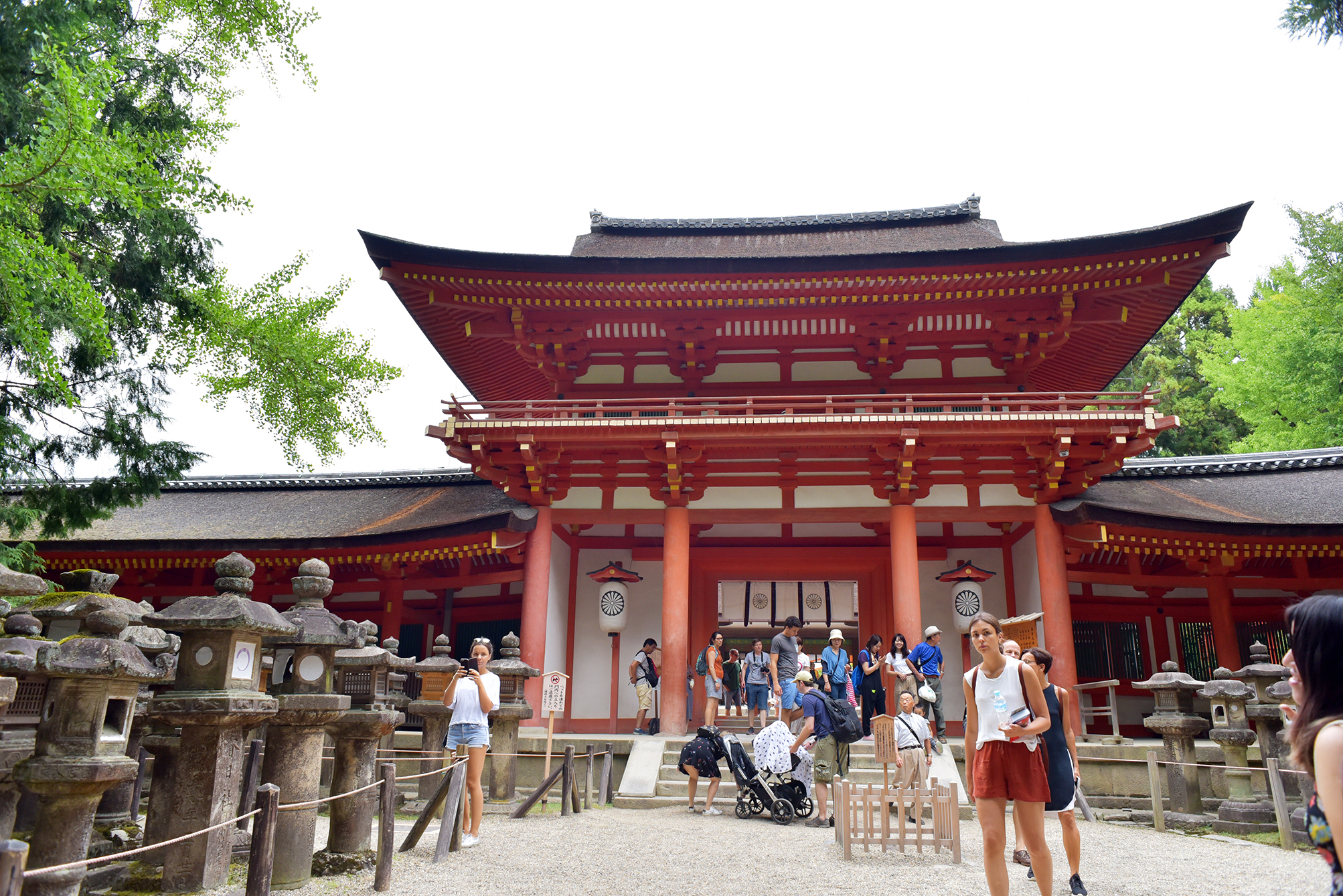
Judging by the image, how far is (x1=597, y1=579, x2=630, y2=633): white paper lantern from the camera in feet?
47.2

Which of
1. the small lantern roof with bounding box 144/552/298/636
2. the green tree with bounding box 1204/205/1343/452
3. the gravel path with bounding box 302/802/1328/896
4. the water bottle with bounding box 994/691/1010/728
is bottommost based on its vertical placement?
the gravel path with bounding box 302/802/1328/896

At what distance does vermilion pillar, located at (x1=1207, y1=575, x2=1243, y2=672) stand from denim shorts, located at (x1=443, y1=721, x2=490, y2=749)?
12029mm

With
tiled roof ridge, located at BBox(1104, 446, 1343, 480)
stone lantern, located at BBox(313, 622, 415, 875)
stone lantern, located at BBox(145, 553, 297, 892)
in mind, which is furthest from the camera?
tiled roof ridge, located at BBox(1104, 446, 1343, 480)

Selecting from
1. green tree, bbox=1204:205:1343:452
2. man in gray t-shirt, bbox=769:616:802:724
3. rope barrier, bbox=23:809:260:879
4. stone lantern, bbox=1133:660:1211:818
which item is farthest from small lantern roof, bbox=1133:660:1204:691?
green tree, bbox=1204:205:1343:452

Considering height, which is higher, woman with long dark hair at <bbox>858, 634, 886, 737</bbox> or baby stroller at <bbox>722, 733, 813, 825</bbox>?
woman with long dark hair at <bbox>858, 634, 886, 737</bbox>

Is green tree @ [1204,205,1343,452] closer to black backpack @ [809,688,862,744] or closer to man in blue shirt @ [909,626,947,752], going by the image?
man in blue shirt @ [909,626,947,752]

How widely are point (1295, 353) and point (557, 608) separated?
20.7 m

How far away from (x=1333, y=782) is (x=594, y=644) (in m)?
13.3

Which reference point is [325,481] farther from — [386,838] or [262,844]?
[262,844]

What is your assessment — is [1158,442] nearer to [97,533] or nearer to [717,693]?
[717,693]

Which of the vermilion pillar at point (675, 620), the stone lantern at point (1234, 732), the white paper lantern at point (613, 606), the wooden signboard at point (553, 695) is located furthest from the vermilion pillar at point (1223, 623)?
the wooden signboard at point (553, 695)

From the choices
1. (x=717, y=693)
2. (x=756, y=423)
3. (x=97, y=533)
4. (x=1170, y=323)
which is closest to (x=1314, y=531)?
(x=756, y=423)

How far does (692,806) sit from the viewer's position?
9.48 metres

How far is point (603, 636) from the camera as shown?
48.5 feet
